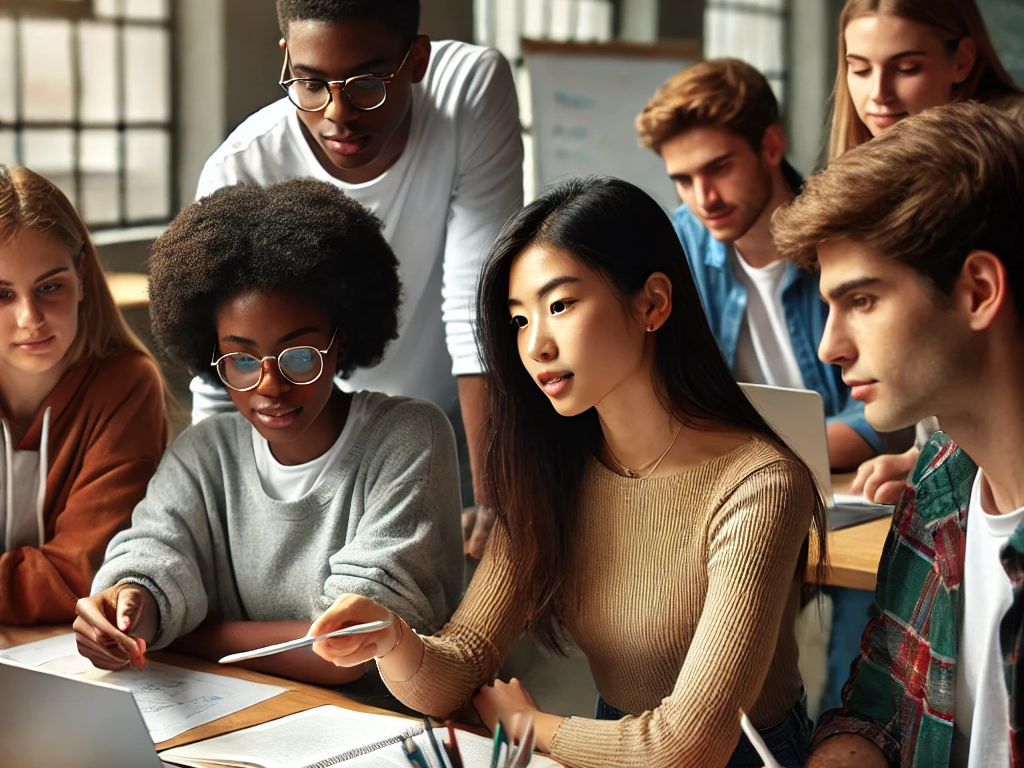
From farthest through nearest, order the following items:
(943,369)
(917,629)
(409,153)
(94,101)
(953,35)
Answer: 1. (94,101)
2. (953,35)
3. (409,153)
4. (917,629)
5. (943,369)

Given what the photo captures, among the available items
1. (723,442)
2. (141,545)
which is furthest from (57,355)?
(723,442)

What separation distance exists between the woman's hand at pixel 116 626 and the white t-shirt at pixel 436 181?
2.07 feet

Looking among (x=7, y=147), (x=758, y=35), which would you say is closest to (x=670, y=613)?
(x=7, y=147)

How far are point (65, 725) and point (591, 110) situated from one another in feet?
12.4

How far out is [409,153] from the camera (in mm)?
2199

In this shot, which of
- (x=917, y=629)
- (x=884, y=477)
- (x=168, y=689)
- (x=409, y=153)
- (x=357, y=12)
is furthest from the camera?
(x=884, y=477)

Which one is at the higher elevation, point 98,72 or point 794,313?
point 98,72

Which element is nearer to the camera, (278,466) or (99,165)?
(278,466)

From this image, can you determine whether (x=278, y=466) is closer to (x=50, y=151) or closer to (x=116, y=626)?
(x=116, y=626)

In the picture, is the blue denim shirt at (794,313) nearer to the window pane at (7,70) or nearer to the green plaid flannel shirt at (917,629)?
the green plaid flannel shirt at (917,629)

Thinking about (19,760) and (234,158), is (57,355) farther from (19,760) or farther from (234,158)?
(19,760)

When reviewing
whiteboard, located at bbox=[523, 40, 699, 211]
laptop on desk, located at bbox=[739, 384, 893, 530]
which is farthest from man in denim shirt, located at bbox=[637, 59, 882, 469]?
whiteboard, located at bbox=[523, 40, 699, 211]

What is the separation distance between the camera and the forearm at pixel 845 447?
2555mm

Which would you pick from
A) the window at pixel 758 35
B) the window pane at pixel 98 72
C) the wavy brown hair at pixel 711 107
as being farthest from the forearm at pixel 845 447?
the window at pixel 758 35
